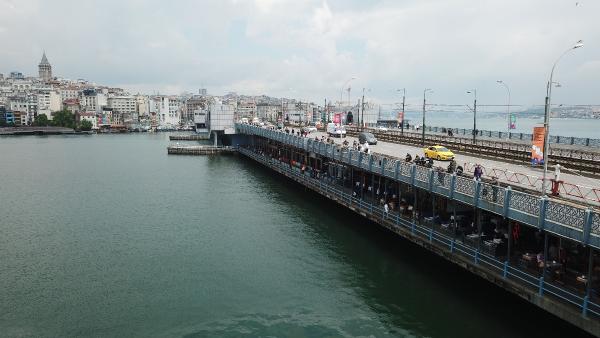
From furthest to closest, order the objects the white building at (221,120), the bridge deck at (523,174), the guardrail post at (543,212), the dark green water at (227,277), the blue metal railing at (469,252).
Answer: the white building at (221,120)
the bridge deck at (523,174)
the dark green water at (227,277)
the guardrail post at (543,212)
the blue metal railing at (469,252)

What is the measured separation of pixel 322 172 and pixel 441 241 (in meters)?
31.0

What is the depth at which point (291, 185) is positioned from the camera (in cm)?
6375

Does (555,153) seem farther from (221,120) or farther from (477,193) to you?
(221,120)

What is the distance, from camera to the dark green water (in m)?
23.1

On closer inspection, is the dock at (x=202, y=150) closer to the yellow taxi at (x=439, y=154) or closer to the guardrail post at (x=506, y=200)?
the yellow taxi at (x=439, y=154)

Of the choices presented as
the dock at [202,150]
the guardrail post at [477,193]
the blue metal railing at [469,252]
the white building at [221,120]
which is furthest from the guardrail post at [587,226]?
the white building at [221,120]

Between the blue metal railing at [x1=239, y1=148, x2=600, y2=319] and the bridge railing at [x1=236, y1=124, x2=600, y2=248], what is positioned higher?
the bridge railing at [x1=236, y1=124, x2=600, y2=248]

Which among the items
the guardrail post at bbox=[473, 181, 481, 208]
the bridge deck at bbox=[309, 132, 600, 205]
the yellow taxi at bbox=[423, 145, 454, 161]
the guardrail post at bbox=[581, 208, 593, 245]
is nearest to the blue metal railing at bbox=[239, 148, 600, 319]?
the guardrail post at bbox=[581, 208, 593, 245]

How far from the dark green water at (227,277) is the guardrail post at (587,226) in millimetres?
5346

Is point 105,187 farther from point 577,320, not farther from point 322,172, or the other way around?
point 577,320

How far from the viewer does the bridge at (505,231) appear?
19.8 meters

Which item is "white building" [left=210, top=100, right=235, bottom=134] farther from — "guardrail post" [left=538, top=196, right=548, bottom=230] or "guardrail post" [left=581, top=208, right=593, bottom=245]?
"guardrail post" [left=581, top=208, right=593, bottom=245]

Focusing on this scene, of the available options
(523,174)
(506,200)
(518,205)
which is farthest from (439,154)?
(518,205)

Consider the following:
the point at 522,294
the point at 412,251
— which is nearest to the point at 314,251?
the point at 412,251
